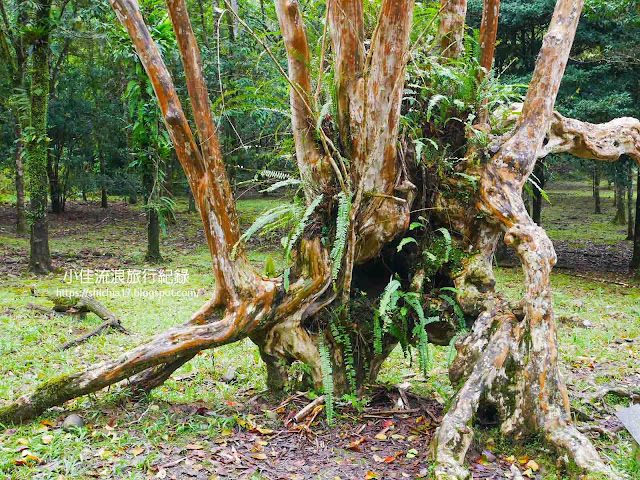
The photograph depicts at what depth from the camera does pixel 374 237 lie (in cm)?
469

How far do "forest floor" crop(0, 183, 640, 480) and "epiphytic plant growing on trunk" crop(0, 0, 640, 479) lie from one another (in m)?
0.31

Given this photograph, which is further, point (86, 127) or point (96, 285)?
point (86, 127)

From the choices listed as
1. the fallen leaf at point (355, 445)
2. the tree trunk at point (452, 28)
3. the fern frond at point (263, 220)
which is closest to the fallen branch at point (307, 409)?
the fallen leaf at point (355, 445)

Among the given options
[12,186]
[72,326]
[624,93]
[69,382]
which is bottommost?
[72,326]

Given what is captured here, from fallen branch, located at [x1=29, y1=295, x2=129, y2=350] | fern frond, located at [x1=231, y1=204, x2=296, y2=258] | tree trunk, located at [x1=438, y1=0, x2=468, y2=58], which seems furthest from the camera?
fallen branch, located at [x1=29, y1=295, x2=129, y2=350]

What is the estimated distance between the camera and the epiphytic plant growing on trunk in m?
4.07

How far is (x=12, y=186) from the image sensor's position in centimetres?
2758

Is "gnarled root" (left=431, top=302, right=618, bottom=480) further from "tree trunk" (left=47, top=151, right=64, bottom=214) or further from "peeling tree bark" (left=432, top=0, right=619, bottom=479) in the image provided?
"tree trunk" (left=47, top=151, right=64, bottom=214)

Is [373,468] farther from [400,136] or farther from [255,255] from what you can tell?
[255,255]

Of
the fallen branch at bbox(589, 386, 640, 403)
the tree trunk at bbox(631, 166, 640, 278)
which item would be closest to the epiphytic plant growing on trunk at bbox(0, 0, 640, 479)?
the fallen branch at bbox(589, 386, 640, 403)

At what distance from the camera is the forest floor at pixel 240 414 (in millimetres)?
3754

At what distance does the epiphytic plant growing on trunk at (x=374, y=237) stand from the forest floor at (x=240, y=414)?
1.01 ft

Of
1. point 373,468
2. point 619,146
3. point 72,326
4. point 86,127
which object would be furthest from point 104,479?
point 86,127

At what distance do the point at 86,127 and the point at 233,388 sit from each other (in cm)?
1635
